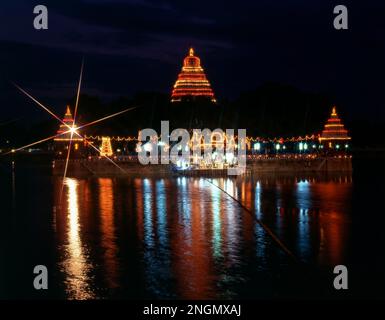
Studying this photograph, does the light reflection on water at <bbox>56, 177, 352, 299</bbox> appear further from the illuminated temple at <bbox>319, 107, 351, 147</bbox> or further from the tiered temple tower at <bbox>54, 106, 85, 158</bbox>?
the illuminated temple at <bbox>319, 107, 351, 147</bbox>

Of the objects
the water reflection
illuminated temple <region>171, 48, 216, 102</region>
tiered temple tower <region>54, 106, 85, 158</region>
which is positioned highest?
illuminated temple <region>171, 48, 216, 102</region>

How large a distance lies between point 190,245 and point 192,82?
7140cm

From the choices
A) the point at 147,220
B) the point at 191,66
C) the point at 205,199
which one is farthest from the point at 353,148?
the point at 147,220

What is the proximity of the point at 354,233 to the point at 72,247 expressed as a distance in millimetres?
9274

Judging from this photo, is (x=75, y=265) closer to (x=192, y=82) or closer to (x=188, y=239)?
(x=188, y=239)

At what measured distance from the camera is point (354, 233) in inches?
882

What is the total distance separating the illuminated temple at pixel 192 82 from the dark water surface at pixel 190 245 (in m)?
52.1

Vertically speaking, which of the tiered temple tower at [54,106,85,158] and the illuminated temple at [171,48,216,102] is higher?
the illuminated temple at [171,48,216,102]

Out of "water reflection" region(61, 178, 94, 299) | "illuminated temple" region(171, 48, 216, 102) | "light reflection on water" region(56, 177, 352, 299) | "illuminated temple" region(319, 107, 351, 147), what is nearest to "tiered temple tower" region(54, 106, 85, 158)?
"illuminated temple" region(319, 107, 351, 147)

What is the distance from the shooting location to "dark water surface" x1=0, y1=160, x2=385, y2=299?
15.1m

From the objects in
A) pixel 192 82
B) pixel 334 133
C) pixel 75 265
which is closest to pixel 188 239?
pixel 75 265

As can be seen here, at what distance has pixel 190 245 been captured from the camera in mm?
19766

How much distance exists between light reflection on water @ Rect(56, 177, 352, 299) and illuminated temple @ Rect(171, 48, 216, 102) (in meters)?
50.8
